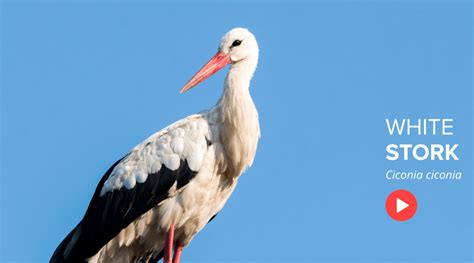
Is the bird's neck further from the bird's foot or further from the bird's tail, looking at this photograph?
the bird's tail

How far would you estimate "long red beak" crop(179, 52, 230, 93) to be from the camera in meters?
11.5

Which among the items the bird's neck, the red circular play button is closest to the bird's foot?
the bird's neck

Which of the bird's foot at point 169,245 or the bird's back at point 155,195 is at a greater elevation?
the bird's back at point 155,195

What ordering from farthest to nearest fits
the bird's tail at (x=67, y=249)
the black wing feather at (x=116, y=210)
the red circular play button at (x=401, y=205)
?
the red circular play button at (x=401, y=205) → the bird's tail at (x=67, y=249) → the black wing feather at (x=116, y=210)

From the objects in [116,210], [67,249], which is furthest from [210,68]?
[67,249]

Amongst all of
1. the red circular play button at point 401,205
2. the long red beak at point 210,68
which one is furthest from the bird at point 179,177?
the red circular play button at point 401,205

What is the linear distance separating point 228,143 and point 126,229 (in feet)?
3.96

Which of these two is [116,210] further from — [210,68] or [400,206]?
[400,206]

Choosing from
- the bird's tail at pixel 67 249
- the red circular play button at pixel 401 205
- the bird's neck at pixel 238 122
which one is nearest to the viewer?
the bird's neck at pixel 238 122

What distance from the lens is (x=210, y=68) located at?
1159cm

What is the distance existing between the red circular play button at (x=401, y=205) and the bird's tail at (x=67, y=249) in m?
3.67

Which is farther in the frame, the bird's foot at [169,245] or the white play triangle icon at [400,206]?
the white play triangle icon at [400,206]

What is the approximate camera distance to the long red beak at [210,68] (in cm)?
1154

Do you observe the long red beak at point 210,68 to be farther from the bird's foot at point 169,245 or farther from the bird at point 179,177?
the bird's foot at point 169,245
